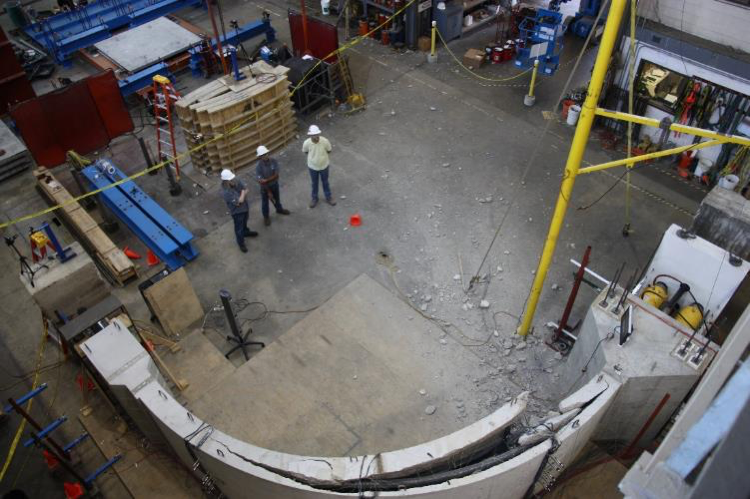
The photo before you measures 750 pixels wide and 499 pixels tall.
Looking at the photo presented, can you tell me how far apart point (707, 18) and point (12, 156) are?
47.3ft

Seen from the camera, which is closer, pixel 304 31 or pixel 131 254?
pixel 131 254

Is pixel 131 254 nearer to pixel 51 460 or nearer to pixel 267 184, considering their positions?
pixel 267 184

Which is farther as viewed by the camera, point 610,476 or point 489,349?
point 489,349

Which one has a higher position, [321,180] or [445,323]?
[321,180]

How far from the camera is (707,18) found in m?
10.9

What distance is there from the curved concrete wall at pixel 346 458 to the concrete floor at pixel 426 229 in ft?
7.26

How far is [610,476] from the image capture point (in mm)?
6863

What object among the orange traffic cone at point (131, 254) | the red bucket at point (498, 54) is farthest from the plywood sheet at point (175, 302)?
the red bucket at point (498, 54)

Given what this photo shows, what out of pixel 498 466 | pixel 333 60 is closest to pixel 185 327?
pixel 498 466

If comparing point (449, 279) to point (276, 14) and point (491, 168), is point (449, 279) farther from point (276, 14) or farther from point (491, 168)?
point (276, 14)

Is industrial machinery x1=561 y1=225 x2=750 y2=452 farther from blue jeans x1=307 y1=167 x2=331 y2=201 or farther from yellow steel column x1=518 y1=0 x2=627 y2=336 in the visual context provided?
blue jeans x1=307 y1=167 x2=331 y2=201

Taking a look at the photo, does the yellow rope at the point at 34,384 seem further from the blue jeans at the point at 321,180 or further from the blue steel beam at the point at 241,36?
the blue steel beam at the point at 241,36

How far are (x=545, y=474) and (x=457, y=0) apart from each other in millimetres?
13822

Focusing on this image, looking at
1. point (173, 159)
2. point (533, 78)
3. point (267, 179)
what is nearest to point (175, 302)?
point (267, 179)
